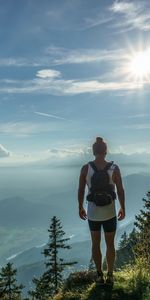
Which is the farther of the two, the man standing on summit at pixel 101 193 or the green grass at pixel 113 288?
the man standing on summit at pixel 101 193

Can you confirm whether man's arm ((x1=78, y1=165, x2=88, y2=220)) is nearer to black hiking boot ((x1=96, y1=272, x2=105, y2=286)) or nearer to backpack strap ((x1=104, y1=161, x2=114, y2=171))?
backpack strap ((x1=104, y1=161, x2=114, y2=171))

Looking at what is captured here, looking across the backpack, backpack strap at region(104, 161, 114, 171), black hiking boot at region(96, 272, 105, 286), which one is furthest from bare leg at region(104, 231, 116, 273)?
backpack strap at region(104, 161, 114, 171)

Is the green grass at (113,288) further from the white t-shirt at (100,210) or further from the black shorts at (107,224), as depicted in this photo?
the white t-shirt at (100,210)

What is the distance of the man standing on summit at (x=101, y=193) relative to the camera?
1021 cm

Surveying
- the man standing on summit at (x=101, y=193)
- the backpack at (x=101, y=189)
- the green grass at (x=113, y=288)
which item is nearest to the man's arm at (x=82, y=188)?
the man standing on summit at (x=101, y=193)

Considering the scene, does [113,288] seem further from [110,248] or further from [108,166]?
[108,166]

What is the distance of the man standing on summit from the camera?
33.5ft

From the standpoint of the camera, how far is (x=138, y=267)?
10.7 metres

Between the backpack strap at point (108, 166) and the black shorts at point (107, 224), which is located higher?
the backpack strap at point (108, 166)

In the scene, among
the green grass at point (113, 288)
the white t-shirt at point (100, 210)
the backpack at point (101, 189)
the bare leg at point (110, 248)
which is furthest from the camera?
the bare leg at point (110, 248)

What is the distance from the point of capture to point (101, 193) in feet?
33.4

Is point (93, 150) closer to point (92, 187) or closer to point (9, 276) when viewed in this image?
point (92, 187)

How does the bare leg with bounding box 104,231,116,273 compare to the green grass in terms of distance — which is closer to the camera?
the green grass

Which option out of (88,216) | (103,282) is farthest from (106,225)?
(103,282)
